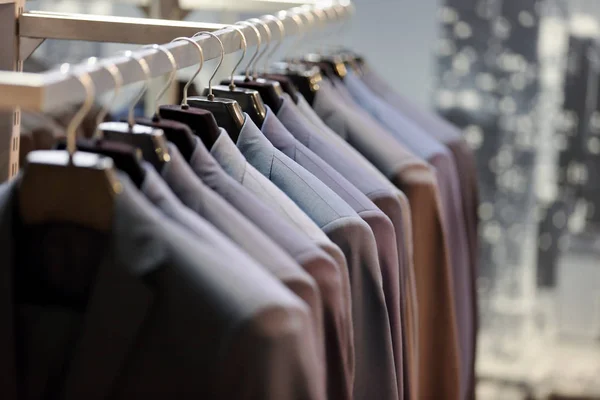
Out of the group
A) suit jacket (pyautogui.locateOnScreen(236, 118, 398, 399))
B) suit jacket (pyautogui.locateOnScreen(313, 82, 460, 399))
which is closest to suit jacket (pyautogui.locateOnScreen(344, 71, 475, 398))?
suit jacket (pyautogui.locateOnScreen(313, 82, 460, 399))

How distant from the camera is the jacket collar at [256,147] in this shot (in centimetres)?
111

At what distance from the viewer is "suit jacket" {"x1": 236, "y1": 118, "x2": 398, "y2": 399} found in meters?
1.07

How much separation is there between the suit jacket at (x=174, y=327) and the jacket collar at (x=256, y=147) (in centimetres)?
33

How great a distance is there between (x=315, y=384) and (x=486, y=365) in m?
2.65

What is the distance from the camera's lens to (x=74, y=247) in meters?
0.85

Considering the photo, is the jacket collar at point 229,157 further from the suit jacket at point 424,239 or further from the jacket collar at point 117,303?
the suit jacket at point 424,239

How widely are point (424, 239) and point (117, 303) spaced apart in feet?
2.57

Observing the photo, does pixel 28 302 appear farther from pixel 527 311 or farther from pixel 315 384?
pixel 527 311

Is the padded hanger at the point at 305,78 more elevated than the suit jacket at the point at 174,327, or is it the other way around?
the padded hanger at the point at 305,78

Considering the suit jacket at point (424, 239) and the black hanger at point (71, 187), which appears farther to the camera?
the suit jacket at point (424, 239)

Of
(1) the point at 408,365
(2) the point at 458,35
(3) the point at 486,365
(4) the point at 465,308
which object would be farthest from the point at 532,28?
(1) the point at 408,365

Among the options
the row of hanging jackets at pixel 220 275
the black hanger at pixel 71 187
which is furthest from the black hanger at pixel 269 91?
the black hanger at pixel 71 187

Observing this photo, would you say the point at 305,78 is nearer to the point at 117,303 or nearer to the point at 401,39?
the point at 117,303

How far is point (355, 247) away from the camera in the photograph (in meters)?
1.07
